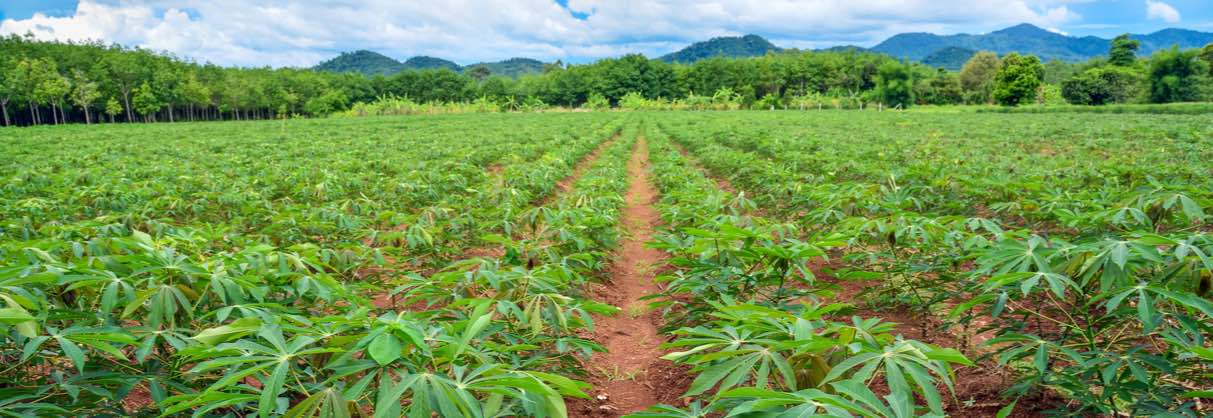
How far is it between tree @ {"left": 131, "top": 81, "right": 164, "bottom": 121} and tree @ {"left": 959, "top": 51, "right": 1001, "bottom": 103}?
86677mm

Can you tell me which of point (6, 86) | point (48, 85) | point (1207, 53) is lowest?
point (6, 86)

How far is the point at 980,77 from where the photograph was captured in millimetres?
70562

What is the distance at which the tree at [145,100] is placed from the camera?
5178 cm

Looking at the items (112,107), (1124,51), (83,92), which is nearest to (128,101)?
(112,107)

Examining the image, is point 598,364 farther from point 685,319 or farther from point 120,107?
point 120,107

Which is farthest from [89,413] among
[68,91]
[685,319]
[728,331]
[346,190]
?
[68,91]

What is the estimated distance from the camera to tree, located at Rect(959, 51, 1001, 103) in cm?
6838

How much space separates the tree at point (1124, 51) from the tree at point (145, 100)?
3825 inches

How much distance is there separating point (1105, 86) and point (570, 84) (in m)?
61.7

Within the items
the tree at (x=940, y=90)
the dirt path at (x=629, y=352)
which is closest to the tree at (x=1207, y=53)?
the tree at (x=940, y=90)

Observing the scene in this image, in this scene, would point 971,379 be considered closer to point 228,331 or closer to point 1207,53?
point 228,331

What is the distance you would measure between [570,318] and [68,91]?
63.0m

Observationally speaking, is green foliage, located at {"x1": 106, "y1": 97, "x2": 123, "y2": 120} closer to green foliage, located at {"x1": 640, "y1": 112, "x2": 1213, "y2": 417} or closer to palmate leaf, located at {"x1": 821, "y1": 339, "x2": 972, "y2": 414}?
green foliage, located at {"x1": 640, "y1": 112, "x2": 1213, "y2": 417}

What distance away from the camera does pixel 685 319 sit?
3.07 metres
